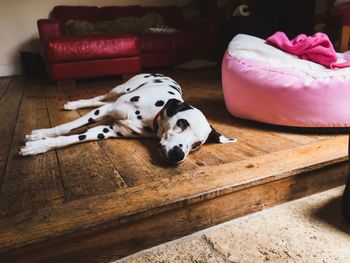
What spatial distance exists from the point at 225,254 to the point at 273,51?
4.43 feet

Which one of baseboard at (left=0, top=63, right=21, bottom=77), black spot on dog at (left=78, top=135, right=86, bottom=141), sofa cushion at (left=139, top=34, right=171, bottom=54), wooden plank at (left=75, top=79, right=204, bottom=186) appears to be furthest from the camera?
baseboard at (left=0, top=63, right=21, bottom=77)

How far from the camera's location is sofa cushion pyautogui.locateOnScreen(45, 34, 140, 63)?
11.4 feet

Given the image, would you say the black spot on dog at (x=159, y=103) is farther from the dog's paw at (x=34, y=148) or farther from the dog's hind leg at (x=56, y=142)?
the dog's paw at (x=34, y=148)

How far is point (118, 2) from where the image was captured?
5.52 metres

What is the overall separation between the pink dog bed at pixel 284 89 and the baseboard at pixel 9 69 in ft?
15.2

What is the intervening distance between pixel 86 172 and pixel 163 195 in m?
0.40

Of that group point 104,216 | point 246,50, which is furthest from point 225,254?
point 246,50

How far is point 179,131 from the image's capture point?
128 cm

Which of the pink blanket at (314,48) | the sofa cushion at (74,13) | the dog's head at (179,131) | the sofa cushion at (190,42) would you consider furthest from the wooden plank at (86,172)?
the sofa cushion at (74,13)

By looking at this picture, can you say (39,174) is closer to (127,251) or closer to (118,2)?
(127,251)

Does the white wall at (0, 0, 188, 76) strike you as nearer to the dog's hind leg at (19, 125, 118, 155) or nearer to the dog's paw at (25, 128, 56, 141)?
the dog's paw at (25, 128, 56, 141)

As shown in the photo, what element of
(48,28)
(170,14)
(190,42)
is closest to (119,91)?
(48,28)

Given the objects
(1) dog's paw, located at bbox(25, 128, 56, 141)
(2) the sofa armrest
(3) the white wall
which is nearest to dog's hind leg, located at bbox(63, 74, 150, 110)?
(1) dog's paw, located at bbox(25, 128, 56, 141)

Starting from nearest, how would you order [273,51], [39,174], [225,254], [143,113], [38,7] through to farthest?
1. [225,254]
2. [39,174]
3. [143,113]
4. [273,51]
5. [38,7]
